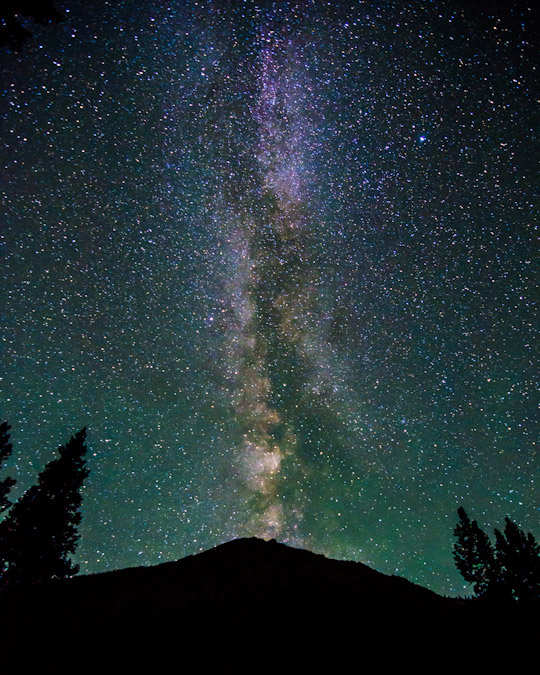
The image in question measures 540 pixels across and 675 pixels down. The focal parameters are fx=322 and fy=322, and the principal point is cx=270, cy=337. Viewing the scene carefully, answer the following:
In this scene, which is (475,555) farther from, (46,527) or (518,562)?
(46,527)

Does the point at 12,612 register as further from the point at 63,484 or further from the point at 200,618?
the point at 63,484

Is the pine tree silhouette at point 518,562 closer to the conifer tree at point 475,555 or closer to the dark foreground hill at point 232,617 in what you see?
the conifer tree at point 475,555

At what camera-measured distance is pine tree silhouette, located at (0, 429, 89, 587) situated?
846 inches

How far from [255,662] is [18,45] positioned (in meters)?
17.6

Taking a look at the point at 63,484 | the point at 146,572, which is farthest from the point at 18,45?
the point at 63,484

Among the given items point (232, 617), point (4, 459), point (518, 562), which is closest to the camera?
point (232, 617)

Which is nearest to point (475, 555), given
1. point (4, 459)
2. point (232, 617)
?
point (232, 617)

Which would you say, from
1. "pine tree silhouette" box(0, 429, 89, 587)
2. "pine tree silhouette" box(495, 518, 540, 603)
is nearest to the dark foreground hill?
"pine tree silhouette" box(0, 429, 89, 587)

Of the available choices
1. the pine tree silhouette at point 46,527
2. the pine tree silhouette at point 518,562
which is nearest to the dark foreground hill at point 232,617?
the pine tree silhouette at point 46,527

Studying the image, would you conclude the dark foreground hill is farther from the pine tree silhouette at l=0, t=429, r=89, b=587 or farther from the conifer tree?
the conifer tree

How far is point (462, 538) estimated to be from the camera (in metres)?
35.9

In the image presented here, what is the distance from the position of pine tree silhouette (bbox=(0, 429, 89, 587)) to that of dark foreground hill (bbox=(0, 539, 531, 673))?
8816mm

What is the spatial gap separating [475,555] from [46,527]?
4067 centimetres

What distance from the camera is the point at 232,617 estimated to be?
12.1m
